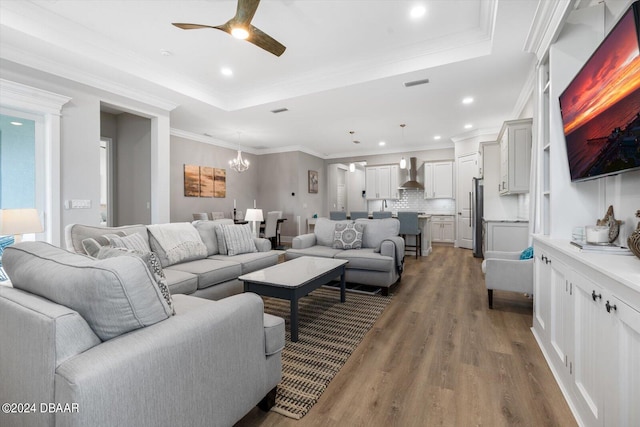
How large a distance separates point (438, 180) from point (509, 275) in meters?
5.39

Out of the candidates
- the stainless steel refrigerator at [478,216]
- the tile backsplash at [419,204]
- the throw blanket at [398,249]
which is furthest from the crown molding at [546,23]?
the tile backsplash at [419,204]

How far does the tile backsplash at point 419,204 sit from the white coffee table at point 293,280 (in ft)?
19.6

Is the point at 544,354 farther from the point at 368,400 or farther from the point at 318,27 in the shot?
the point at 318,27

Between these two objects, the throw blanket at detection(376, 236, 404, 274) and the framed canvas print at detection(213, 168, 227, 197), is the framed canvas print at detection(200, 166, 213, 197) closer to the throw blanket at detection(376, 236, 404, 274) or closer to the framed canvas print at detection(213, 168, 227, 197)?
the framed canvas print at detection(213, 168, 227, 197)

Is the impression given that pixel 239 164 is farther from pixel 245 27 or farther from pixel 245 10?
pixel 245 10

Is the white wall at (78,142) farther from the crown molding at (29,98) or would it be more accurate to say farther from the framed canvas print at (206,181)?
the framed canvas print at (206,181)

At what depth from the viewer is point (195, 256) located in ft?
10.9

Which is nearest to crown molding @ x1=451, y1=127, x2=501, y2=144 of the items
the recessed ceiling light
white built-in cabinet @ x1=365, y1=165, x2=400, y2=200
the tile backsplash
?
the tile backsplash

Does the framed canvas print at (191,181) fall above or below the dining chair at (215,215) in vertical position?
above

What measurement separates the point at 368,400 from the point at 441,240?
6902 millimetres

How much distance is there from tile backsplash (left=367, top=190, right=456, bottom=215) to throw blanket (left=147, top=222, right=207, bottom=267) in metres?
6.56

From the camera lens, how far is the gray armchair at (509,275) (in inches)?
Result: 111

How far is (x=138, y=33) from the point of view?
10.5 feet

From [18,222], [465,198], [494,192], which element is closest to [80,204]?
[18,222]
